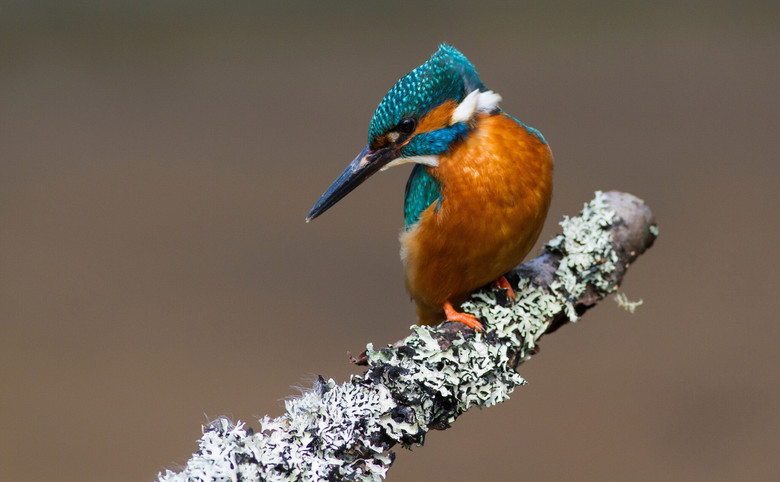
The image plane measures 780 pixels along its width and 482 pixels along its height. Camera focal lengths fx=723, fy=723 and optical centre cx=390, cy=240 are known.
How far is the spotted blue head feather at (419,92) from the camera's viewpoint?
103 centimetres

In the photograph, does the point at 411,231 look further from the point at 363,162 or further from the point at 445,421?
the point at 445,421

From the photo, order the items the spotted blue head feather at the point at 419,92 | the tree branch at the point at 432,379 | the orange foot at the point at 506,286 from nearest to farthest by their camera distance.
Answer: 1. the tree branch at the point at 432,379
2. the spotted blue head feather at the point at 419,92
3. the orange foot at the point at 506,286

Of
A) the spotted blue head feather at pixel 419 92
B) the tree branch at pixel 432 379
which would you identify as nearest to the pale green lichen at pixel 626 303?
the tree branch at pixel 432 379

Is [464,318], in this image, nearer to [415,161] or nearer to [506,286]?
[506,286]

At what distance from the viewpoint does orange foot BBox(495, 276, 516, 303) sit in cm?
120

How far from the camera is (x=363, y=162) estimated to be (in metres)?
1.08

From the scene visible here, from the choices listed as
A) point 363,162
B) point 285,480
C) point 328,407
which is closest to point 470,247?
point 363,162

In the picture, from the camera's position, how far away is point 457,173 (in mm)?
1107

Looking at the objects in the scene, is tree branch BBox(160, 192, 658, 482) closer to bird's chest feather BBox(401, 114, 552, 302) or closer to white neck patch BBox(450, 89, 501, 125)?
bird's chest feather BBox(401, 114, 552, 302)

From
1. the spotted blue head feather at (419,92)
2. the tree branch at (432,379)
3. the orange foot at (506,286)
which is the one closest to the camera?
the tree branch at (432,379)

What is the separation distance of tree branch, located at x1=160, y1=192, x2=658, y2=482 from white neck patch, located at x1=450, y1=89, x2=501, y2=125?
0.30 meters

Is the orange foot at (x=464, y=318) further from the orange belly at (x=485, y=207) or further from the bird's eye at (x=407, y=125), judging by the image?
the bird's eye at (x=407, y=125)

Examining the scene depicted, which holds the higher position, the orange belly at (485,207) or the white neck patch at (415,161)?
the white neck patch at (415,161)

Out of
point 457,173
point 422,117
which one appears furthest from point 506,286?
point 422,117
